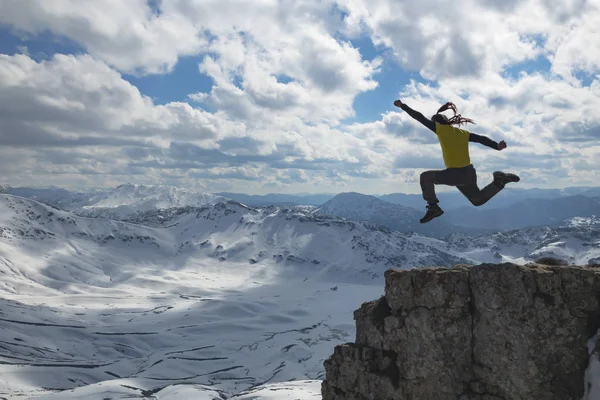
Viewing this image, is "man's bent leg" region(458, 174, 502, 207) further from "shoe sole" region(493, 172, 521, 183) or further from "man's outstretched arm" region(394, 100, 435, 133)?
"man's outstretched arm" region(394, 100, 435, 133)

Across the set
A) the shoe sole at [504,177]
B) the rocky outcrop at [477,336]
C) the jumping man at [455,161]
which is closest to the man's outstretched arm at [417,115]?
the jumping man at [455,161]

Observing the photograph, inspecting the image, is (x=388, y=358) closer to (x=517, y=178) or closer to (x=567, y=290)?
(x=567, y=290)

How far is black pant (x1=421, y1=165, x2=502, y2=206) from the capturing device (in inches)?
616

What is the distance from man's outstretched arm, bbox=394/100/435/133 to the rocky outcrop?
19.9 feet

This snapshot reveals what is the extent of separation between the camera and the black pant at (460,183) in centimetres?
1565

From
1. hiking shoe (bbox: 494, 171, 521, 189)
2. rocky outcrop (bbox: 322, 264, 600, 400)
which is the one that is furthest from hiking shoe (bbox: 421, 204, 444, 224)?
rocky outcrop (bbox: 322, 264, 600, 400)

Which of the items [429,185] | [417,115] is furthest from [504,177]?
[417,115]

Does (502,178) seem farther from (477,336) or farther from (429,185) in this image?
(477,336)

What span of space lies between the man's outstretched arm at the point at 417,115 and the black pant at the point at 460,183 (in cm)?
170

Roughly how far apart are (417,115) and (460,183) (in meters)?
3.02

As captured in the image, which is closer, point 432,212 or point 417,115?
point 417,115

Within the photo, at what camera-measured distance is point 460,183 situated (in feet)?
52.1

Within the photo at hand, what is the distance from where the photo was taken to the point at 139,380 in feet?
539

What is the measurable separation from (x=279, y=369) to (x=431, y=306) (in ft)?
626
